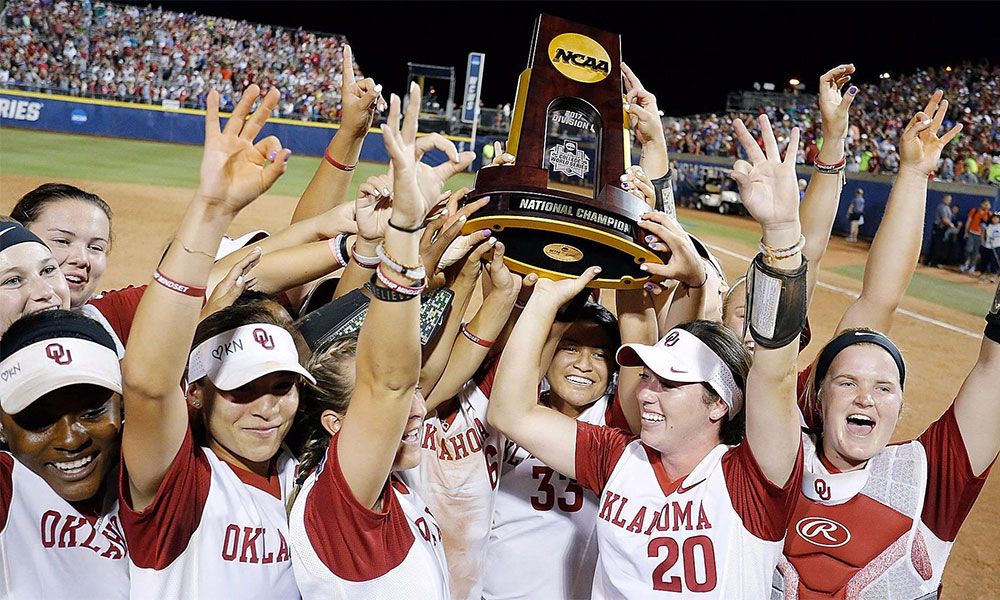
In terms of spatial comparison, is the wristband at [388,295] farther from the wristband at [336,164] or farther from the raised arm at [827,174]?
the raised arm at [827,174]

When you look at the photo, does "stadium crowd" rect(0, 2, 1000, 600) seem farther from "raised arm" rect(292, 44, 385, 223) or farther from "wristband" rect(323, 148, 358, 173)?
"wristband" rect(323, 148, 358, 173)

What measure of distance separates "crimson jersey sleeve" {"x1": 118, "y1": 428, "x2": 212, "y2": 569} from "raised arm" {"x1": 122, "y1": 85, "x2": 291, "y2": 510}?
0.10 ft

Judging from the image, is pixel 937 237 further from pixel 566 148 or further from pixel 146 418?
pixel 146 418

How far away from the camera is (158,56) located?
30547mm

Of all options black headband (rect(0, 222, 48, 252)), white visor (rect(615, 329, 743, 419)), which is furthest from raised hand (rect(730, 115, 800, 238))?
black headband (rect(0, 222, 48, 252))

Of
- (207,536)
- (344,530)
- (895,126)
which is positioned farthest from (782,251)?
(895,126)

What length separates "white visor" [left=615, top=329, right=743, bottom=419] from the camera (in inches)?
103

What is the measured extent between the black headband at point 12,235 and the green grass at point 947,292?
14555 millimetres

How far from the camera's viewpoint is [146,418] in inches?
79.7

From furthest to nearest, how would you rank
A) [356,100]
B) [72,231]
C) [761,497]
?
[356,100], [72,231], [761,497]

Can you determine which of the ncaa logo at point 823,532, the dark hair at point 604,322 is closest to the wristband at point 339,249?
the dark hair at point 604,322

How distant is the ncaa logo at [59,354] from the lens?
2.19 metres

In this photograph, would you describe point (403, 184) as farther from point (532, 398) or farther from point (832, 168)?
point (832, 168)

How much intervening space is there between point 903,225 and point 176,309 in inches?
120
